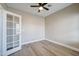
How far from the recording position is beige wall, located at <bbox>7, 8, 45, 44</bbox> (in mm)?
5074

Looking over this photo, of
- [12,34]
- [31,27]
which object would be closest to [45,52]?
[12,34]

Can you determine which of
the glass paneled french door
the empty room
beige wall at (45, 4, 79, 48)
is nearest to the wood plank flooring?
the empty room

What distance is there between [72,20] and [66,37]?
3.75ft

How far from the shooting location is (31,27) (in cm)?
575

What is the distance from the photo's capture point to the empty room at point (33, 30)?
309 cm

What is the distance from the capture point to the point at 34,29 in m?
6.09

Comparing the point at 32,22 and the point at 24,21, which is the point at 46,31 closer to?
the point at 32,22

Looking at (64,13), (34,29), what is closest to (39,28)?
(34,29)

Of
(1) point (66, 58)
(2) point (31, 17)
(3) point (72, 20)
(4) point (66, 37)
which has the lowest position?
(4) point (66, 37)

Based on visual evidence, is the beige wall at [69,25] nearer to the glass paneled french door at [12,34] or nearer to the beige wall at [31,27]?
the beige wall at [31,27]

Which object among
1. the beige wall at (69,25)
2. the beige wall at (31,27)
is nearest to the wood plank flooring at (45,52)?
the beige wall at (69,25)

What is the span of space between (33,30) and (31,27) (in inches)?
14.8

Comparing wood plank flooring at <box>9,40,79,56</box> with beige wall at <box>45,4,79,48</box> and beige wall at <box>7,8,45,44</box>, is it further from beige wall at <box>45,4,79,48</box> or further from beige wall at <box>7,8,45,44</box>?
beige wall at <box>7,8,45,44</box>

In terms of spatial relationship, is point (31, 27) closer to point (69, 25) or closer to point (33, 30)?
point (33, 30)
